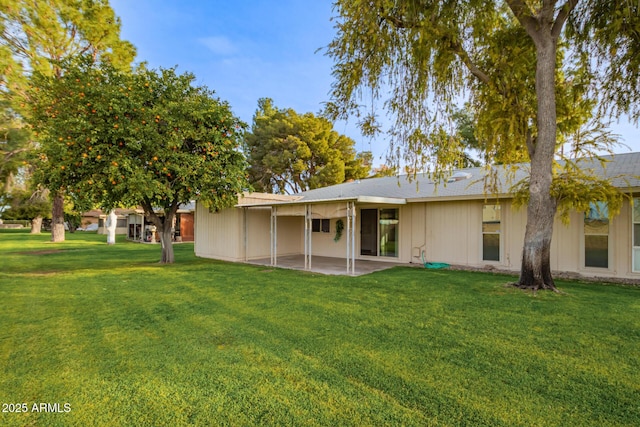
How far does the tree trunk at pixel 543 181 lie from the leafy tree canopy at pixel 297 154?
16643mm

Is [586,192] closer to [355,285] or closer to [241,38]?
[355,285]

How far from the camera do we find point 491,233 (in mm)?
9078

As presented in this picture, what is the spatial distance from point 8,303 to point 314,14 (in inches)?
337

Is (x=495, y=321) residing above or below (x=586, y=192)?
below

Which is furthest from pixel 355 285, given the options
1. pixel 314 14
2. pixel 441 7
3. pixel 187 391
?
pixel 314 14

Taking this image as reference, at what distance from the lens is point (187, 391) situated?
2625mm

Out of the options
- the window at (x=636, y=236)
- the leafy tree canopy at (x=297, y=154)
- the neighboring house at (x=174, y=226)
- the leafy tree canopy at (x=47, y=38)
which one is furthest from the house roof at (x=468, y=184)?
the leafy tree canopy at (x=47, y=38)

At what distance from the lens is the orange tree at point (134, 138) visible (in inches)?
318

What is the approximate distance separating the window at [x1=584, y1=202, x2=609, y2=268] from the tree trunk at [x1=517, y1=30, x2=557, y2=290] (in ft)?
6.22

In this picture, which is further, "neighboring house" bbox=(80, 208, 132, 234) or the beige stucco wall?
"neighboring house" bbox=(80, 208, 132, 234)

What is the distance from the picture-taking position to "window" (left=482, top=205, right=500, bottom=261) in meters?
8.98

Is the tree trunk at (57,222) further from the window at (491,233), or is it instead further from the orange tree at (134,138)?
the window at (491,233)

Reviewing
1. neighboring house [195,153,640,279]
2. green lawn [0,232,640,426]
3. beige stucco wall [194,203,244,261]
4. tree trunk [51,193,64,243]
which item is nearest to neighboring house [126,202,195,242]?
tree trunk [51,193,64,243]

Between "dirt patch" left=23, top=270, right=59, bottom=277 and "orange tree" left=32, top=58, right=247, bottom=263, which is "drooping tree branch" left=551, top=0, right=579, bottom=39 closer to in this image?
"orange tree" left=32, top=58, right=247, bottom=263
